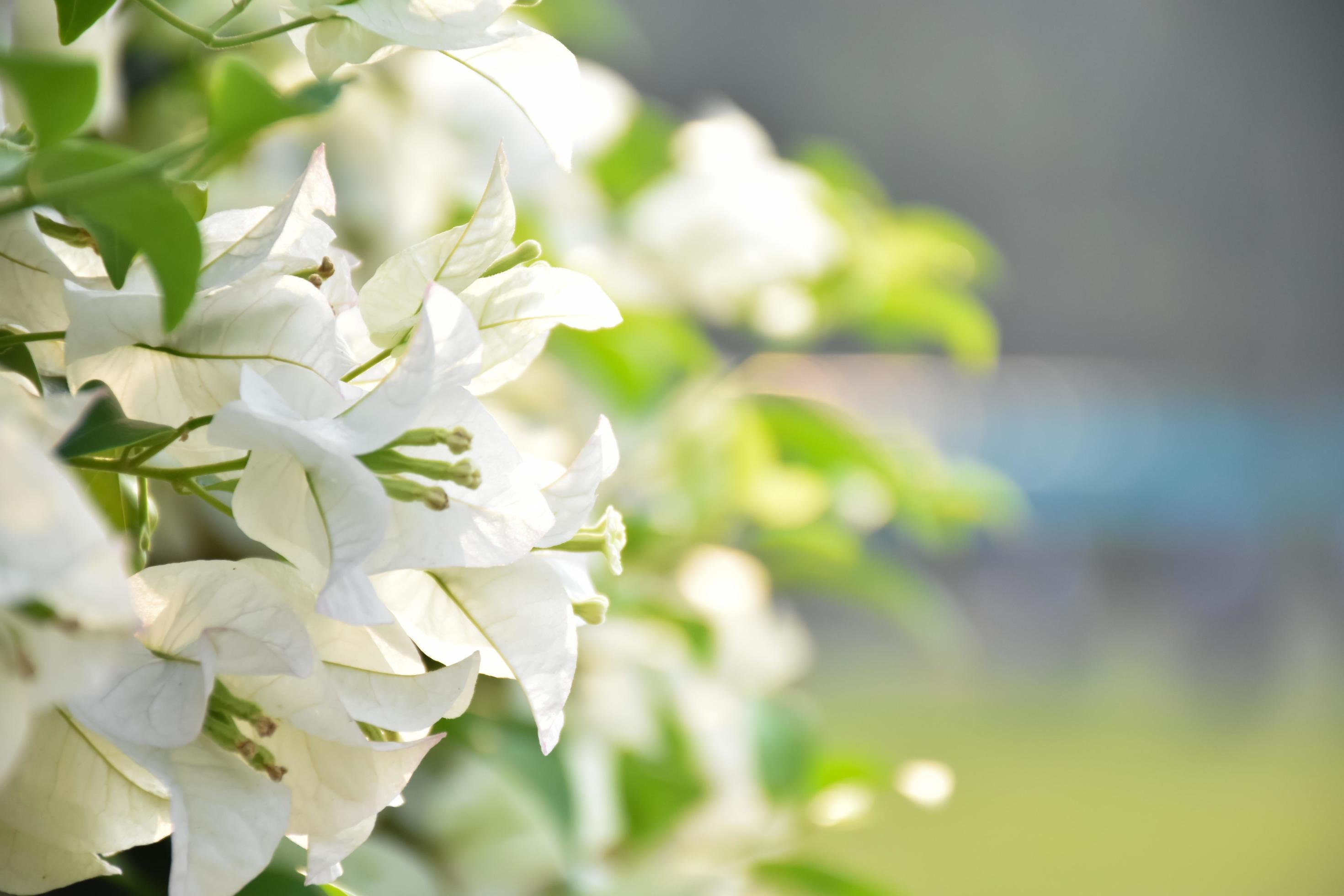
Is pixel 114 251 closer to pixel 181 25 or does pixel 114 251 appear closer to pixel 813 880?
pixel 181 25

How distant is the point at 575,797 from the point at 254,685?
174mm

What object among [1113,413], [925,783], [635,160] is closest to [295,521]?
[925,783]

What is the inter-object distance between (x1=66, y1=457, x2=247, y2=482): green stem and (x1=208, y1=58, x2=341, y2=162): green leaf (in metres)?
0.03

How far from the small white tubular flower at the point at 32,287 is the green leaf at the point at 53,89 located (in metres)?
0.03

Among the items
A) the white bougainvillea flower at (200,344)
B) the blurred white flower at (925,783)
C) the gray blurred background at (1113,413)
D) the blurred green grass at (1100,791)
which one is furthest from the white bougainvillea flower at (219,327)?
the gray blurred background at (1113,413)

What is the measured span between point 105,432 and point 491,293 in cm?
4

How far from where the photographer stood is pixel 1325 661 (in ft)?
5.21

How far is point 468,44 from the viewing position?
0.10 m

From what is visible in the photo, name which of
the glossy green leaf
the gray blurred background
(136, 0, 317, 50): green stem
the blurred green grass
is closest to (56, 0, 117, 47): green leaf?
(136, 0, 317, 50): green stem

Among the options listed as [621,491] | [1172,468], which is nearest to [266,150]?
[621,491]

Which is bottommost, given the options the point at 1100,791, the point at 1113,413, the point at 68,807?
the point at 68,807

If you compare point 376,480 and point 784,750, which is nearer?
point 376,480

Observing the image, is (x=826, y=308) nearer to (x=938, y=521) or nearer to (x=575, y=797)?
(x=938, y=521)

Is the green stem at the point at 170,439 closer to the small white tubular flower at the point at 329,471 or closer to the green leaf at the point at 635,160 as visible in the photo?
the small white tubular flower at the point at 329,471
